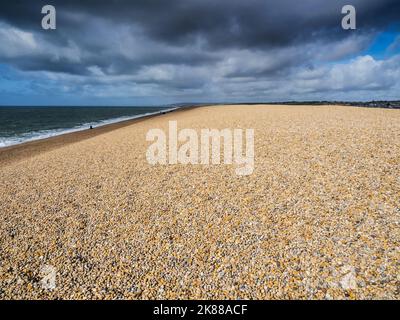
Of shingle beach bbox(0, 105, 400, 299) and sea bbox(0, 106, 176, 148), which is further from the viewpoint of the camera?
sea bbox(0, 106, 176, 148)

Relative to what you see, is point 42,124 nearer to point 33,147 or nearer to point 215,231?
point 33,147

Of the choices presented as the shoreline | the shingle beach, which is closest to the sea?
the shoreline

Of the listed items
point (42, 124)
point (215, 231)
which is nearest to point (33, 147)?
point (215, 231)

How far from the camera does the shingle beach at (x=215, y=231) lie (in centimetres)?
368

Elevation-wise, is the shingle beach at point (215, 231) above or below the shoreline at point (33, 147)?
below

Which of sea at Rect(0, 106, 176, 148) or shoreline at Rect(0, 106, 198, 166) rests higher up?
sea at Rect(0, 106, 176, 148)

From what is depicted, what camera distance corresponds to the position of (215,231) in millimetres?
Answer: 4977

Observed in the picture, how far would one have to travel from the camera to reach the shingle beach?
3.68 metres

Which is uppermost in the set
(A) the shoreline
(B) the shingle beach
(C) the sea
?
(C) the sea

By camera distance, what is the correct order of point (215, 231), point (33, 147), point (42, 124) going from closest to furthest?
point (215, 231) → point (33, 147) → point (42, 124)

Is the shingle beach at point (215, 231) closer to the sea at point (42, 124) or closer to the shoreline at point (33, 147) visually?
the shoreline at point (33, 147)

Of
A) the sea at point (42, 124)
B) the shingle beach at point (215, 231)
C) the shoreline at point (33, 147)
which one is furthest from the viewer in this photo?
the sea at point (42, 124)

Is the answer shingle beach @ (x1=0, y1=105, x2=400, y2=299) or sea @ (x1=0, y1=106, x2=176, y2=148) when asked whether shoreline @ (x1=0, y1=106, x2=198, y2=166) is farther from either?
shingle beach @ (x1=0, y1=105, x2=400, y2=299)

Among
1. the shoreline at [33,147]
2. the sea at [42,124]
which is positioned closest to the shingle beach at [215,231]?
the shoreline at [33,147]
